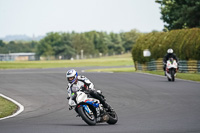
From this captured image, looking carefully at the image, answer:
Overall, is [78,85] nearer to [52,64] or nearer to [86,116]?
[86,116]

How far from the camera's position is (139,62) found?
4809 centimetres

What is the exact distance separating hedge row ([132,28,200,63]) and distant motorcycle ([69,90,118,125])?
28.0 metres

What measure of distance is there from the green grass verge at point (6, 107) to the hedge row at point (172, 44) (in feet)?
73.7

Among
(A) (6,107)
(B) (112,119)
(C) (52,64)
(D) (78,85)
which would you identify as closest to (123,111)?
(B) (112,119)

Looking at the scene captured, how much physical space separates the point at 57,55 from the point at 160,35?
450ft

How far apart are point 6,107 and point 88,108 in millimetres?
7177

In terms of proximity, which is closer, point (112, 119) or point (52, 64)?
point (112, 119)

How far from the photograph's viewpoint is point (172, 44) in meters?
42.2

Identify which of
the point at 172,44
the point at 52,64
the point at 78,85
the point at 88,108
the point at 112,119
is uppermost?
the point at 172,44

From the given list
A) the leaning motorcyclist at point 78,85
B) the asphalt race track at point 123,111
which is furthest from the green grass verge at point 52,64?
the leaning motorcyclist at point 78,85

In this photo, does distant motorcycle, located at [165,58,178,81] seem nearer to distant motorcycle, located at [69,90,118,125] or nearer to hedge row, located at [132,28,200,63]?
hedge row, located at [132,28,200,63]

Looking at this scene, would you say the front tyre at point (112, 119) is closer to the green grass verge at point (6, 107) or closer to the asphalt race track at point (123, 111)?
the asphalt race track at point (123, 111)

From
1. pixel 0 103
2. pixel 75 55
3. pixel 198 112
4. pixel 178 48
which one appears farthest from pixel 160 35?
pixel 75 55

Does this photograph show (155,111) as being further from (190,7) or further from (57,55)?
(57,55)
